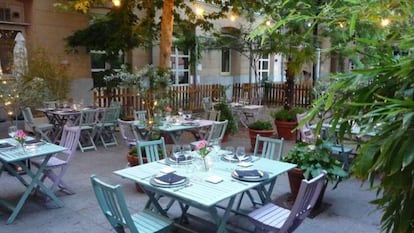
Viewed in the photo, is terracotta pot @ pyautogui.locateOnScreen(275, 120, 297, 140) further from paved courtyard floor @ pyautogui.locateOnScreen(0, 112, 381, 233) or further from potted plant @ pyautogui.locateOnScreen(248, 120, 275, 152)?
paved courtyard floor @ pyautogui.locateOnScreen(0, 112, 381, 233)

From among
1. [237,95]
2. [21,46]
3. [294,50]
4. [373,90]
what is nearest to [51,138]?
[21,46]

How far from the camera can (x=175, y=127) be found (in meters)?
6.41

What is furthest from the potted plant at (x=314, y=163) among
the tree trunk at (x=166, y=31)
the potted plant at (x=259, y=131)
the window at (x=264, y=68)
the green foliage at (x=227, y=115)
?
the window at (x=264, y=68)

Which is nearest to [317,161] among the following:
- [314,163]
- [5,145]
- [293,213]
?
[314,163]

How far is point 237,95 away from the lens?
1576 centimetres

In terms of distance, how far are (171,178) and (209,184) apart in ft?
1.13

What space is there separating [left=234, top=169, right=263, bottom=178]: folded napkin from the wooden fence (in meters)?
5.30

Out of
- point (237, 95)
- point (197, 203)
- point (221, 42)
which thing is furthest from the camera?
point (237, 95)

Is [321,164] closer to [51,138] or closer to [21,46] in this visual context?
[51,138]

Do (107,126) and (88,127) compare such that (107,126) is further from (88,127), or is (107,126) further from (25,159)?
(25,159)

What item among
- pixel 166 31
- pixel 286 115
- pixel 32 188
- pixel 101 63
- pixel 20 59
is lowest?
pixel 32 188

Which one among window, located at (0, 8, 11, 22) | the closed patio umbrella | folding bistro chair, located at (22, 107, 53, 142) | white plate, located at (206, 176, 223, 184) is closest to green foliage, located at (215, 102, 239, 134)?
folding bistro chair, located at (22, 107, 53, 142)

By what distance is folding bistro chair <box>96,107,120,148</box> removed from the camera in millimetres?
8086

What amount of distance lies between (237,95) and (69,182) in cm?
1101
